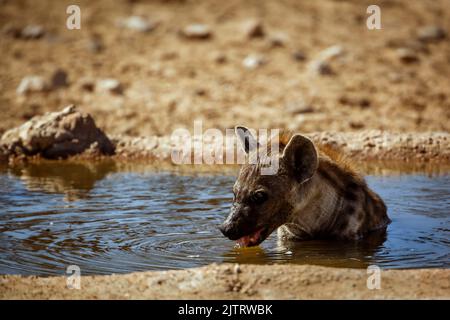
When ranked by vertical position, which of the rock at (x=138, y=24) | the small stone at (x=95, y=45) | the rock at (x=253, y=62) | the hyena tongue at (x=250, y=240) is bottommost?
the hyena tongue at (x=250, y=240)

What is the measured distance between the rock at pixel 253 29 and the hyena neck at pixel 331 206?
10.7 meters

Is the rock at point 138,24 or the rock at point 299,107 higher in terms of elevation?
the rock at point 138,24

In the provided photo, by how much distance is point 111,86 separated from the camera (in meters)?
14.5

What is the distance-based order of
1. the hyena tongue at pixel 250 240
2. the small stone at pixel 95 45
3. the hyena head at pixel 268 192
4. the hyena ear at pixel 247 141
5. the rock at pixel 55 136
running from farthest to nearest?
1. the small stone at pixel 95 45
2. the rock at pixel 55 136
3. the hyena ear at pixel 247 141
4. the hyena tongue at pixel 250 240
5. the hyena head at pixel 268 192

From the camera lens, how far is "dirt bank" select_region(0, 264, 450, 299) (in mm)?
4695

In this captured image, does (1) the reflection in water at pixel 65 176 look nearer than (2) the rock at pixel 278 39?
Yes

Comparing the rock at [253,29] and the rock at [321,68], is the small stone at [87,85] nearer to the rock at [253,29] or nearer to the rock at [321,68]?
the rock at [253,29]

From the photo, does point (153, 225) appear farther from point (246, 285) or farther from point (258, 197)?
point (246, 285)

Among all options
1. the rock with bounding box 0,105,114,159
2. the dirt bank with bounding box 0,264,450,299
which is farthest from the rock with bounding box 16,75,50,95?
the dirt bank with bounding box 0,264,450,299

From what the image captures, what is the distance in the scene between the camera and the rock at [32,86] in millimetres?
14484

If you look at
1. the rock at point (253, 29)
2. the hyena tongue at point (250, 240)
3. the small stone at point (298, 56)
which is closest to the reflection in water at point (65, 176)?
the hyena tongue at point (250, 240)

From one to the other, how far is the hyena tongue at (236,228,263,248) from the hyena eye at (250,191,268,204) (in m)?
0.20

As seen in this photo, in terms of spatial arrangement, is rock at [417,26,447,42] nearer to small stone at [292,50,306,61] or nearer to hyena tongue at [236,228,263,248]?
small stone at [292,50,306,61]
